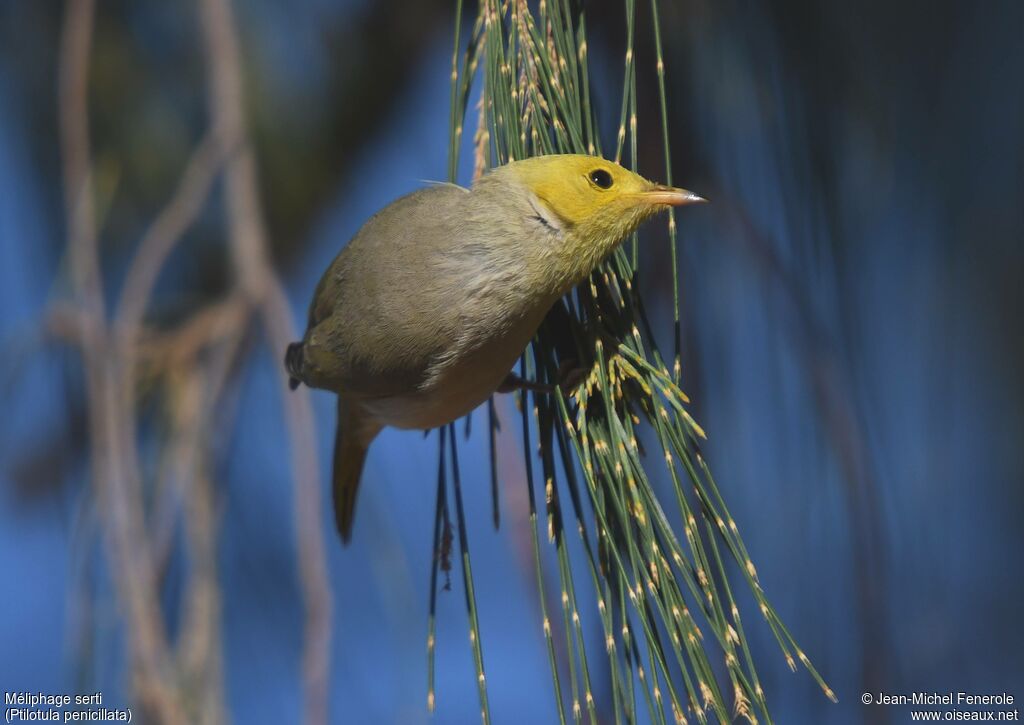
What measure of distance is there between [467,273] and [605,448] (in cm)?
22

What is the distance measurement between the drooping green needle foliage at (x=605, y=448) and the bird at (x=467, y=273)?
4cm

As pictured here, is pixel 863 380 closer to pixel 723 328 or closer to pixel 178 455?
pixel 723 328

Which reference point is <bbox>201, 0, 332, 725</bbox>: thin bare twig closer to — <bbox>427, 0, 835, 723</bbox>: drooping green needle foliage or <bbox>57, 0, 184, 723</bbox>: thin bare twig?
<bbox>57, 0, 184, 723</bbox>: thin bare twig

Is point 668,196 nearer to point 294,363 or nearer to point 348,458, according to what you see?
point 294,363

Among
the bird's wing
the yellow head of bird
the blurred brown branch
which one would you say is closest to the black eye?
the yellow head of bird

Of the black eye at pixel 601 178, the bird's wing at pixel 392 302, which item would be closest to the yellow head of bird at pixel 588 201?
the black eye at pixel 601 178

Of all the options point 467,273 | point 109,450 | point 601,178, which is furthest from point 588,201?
point 109,450

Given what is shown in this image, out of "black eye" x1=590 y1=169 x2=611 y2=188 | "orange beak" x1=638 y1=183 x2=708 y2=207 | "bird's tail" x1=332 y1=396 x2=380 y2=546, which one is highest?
"black eye" x1=590 y1=169 x2=611 y2=188

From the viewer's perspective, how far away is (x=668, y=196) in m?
0.87

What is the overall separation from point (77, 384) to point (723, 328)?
3.55 ft

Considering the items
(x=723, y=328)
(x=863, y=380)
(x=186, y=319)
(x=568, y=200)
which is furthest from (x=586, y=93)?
(x=186, y=319)

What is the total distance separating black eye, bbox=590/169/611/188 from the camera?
34.9 inches

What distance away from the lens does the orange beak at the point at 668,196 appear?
33.7 inches

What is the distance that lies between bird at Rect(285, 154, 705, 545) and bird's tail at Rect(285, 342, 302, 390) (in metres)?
0.10
